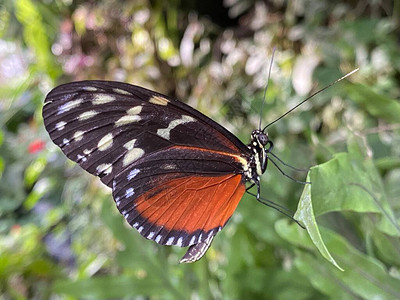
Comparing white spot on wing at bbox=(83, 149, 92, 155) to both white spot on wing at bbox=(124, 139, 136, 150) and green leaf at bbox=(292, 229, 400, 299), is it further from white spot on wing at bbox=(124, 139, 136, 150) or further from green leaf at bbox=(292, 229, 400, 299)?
green leaf at bbox=(292, 229, 400, 299)

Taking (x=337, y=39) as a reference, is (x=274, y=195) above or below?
above

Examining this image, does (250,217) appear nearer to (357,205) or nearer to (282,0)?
(357,205)

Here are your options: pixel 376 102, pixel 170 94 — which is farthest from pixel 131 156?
pixel 170 94

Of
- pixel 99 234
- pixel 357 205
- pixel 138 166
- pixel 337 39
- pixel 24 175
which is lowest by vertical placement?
pixel 99 234

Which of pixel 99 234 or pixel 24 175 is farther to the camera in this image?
pixel 24 175

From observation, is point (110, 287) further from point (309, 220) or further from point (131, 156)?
point (309, 220)

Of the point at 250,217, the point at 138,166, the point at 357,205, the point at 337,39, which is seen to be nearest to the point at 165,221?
the point at 138,166

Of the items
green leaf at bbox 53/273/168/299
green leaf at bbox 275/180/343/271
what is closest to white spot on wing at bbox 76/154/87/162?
green leaf at bbox 275/180/343/271

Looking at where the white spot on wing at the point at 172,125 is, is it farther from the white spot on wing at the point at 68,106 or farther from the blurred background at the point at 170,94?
the blurred background at the point at 170,94

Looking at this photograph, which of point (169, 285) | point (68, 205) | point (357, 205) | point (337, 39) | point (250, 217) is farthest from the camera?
point (68, 205)
